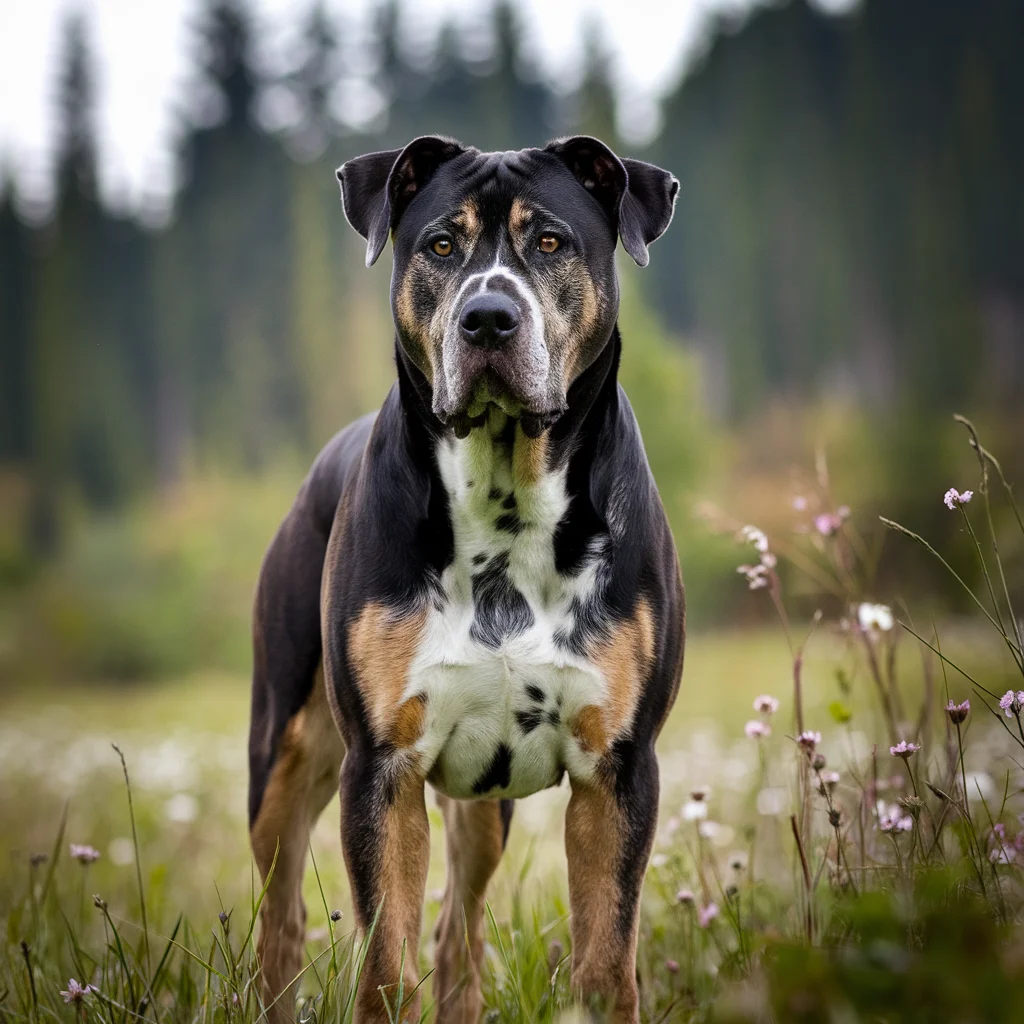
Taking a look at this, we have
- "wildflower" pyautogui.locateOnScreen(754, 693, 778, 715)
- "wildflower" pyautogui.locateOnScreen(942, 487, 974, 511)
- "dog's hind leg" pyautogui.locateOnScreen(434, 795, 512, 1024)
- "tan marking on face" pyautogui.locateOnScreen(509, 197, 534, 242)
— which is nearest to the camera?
"wildflower" pyautogui.locateOnScreen(942, 487, 974, 511)

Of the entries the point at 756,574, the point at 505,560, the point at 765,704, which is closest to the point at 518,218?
the point at 505,560

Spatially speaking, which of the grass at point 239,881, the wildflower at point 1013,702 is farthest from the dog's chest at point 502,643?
the wildflower at point 1013,702

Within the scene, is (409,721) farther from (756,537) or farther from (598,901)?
(756,537)

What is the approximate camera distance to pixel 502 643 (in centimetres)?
328

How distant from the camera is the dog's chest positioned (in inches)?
128

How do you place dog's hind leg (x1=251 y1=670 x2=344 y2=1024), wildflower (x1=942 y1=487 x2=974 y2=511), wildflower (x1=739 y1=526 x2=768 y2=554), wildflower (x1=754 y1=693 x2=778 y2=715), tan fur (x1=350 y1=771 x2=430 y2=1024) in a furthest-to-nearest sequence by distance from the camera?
1. dog's hind leg (x1=251 y1=670 x2=344 y2=1024)
2. wildflower (x1=739 y1=526 x2=768 y2=554)
3. wildflower (x1=754 y1=693 x2=778 y2=715)
4. tan fur (x1=350 y1=771 x2=430 y2=1024)
5. wildflower (x1=942 y1=487 x2=974 y2=511)

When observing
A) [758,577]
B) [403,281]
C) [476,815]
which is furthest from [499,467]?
[476,815]

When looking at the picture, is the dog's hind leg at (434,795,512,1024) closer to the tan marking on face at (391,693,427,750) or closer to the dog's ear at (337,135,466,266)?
the tan marking on face at (391,693,427,750)

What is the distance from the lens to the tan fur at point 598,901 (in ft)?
10.3

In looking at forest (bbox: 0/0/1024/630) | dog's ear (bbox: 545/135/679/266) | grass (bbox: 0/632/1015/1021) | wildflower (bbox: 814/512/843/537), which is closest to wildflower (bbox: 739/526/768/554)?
wildflower (bbox: 814/512/843/537)

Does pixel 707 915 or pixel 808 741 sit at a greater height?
pixel 808 741

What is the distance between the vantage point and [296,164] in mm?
37344

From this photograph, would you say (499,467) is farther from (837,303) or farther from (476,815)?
(837,303)

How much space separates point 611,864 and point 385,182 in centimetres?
206
